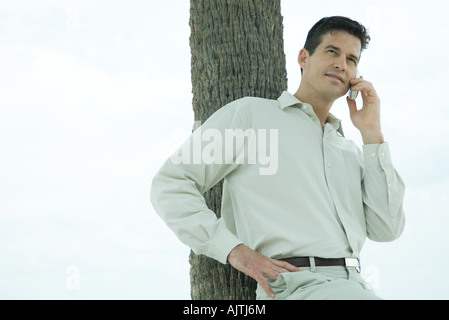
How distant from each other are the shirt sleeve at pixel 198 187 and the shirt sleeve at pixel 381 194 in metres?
0.80

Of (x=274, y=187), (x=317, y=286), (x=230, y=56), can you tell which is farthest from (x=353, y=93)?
(x=317, y=286)

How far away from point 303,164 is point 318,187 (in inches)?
5.4

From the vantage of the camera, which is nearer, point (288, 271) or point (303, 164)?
point (288, 271)

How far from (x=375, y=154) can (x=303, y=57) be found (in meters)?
0.70

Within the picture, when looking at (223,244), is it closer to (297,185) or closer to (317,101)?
(297,185)

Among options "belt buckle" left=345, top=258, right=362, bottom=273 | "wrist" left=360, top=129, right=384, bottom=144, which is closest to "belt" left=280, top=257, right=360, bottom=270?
"belt buckle" left=345, top=258, right=362, bottom=273

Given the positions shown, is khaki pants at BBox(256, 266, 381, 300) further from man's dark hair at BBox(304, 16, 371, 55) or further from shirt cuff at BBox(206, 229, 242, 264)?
man's dark hair at BBox(304, 16, 371, 55)

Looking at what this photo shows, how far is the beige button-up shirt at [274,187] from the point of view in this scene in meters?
2.99

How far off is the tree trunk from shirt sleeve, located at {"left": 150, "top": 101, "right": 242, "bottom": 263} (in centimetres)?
58

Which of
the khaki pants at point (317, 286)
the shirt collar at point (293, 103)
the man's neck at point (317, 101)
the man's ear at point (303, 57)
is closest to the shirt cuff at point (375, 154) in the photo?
the man's neck at point (317, 101)

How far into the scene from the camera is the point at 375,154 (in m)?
3.52
